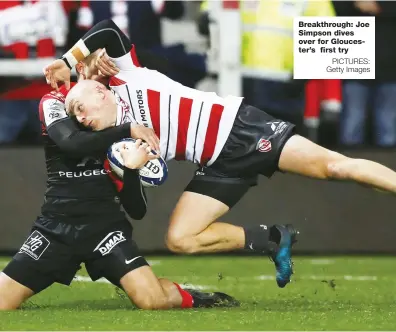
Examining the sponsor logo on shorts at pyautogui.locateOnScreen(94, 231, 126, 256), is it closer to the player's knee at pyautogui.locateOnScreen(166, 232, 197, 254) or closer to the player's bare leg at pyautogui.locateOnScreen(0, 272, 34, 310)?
the player's knee at pyautogui.locateOnScreen(166, 232, 197, 254)

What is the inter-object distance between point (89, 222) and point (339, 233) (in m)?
3.99

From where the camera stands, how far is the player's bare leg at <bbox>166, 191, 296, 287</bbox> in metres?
7.10

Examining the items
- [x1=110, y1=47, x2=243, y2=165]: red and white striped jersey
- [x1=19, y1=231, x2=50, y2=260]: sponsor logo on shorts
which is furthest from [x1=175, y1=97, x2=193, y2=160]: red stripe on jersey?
[x1=19, y1=231, x2=50, y2=260]: sponsor logo on shorts

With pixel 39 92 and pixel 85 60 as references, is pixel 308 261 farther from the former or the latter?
pixel 85 60

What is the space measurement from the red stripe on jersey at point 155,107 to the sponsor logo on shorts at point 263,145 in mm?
597

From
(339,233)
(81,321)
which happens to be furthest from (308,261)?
(81,321)

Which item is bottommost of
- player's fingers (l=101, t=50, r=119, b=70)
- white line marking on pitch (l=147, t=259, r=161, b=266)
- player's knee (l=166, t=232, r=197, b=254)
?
white line marking on pitch (l=147, t=259, r=161, b=266)

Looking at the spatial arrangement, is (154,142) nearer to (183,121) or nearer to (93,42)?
(183,121)

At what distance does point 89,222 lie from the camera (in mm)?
6945

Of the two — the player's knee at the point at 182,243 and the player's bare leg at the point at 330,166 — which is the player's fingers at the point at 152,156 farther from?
the player's bare leg at the point at 330,166

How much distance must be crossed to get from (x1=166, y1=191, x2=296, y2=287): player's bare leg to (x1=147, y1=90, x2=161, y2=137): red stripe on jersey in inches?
17.7

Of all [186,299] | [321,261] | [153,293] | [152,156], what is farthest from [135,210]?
[321,261]

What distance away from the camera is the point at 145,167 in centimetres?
682

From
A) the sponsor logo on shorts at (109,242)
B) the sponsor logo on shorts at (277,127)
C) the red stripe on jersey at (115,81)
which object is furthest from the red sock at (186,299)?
the red stripe on jersey at (115,81)
